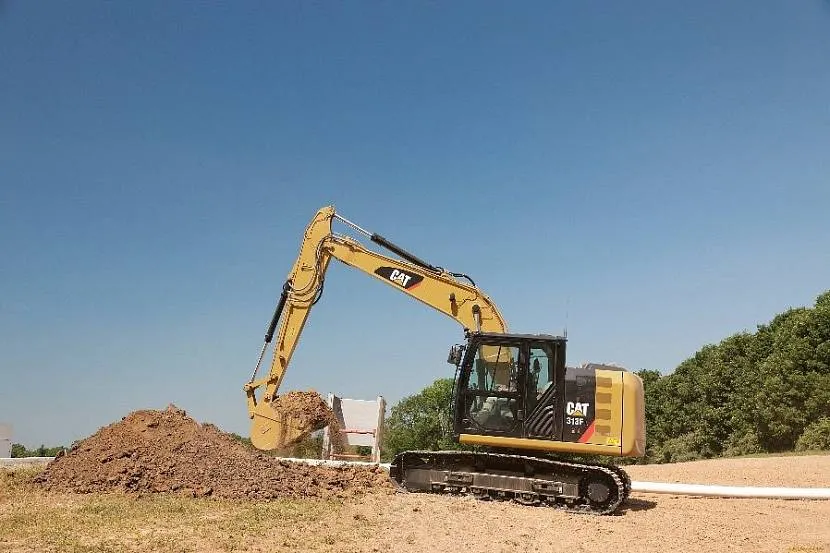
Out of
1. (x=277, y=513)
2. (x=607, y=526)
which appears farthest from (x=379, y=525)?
(x=607, y=526)

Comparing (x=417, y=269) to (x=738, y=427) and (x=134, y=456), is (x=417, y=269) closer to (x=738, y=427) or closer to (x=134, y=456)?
(x=134, y=456)

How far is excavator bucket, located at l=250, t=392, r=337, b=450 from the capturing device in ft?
48.7

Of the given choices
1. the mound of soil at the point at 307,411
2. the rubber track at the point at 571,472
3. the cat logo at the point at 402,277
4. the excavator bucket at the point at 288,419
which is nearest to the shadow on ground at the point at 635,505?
the rubber track at the point at 571,472

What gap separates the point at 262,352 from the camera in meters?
15.6

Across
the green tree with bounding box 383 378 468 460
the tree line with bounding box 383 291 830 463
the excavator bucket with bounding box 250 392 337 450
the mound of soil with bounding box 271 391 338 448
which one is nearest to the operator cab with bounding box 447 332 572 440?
the excavator bucket with bounding box 250 392 337 450

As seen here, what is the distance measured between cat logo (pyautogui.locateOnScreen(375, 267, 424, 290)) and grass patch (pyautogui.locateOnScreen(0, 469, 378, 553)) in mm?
4983

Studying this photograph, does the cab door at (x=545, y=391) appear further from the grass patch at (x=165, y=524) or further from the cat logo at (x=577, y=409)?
the grass patch at (x=165, y=524)

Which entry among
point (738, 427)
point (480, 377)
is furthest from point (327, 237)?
point (738, 427)

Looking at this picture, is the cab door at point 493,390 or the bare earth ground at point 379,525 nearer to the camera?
the bare earth ground at point 379,525

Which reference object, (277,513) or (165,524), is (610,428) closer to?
(277,513)

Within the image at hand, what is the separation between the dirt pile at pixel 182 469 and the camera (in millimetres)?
12195

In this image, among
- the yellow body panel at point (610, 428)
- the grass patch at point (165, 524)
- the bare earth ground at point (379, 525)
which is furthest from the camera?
the yellow body panel at point (610, 428)

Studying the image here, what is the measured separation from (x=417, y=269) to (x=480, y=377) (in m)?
3.27

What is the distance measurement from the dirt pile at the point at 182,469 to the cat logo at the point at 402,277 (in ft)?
12.3
